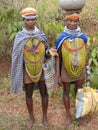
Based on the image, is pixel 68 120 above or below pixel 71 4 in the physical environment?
Answer: below

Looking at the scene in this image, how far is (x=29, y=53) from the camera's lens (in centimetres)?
423

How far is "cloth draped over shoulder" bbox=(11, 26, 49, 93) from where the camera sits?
4.21 metres

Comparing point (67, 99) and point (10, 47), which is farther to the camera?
point (10, 47)

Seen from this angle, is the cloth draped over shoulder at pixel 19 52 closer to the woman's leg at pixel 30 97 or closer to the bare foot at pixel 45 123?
the woman's leg at pixel 30 97

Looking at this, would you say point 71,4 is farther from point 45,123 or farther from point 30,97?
point 45,123

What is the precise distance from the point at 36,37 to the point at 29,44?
12 cm

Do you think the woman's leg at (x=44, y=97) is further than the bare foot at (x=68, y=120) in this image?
No

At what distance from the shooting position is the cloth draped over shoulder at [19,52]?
4.21 metres

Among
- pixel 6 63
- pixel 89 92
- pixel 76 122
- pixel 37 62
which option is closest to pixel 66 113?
pixel 76 122

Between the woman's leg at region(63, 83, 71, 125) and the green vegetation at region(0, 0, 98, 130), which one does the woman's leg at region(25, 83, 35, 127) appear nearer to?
the green vegetation at region(0, 0, 98, 130)

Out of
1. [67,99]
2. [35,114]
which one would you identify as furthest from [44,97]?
[35,114]

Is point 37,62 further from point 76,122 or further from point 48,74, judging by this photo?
point 76,122

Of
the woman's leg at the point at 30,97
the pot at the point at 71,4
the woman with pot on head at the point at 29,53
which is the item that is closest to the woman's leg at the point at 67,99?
the woman with pot on head at the point at 29,53

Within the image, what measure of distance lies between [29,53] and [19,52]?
120mm
